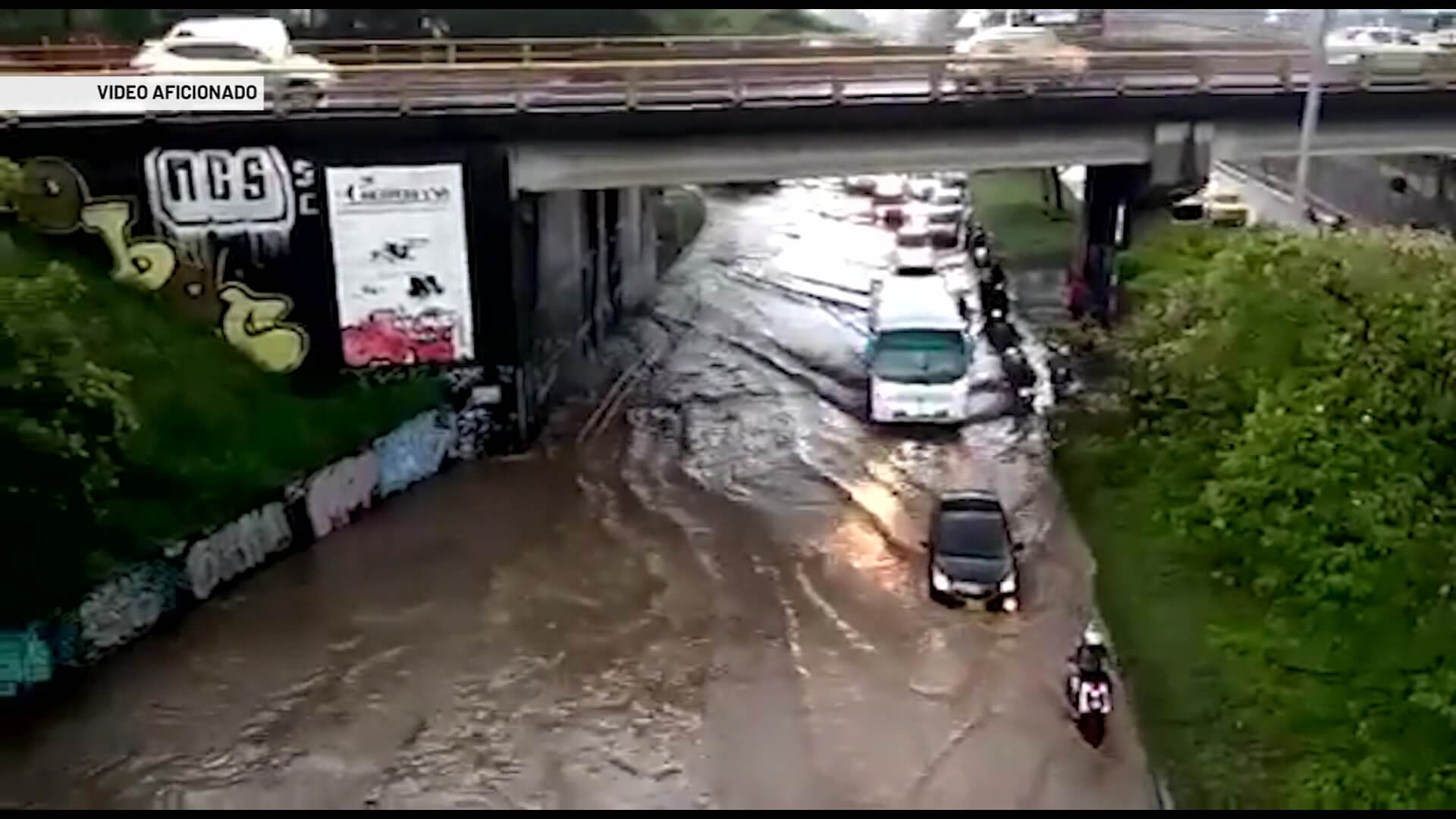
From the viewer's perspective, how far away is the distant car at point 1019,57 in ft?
98.6

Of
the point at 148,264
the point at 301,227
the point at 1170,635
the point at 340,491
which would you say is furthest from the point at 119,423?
the point at 1170,635

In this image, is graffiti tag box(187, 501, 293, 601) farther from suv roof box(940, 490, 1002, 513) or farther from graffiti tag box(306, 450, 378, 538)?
suv roof box(940, 490, 1002, 513)

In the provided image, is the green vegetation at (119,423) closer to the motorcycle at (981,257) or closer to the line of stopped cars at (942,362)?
the line of stopped cars at (942,362)

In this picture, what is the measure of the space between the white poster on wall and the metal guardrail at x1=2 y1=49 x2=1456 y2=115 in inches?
54.3

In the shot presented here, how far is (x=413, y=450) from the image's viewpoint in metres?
26.7

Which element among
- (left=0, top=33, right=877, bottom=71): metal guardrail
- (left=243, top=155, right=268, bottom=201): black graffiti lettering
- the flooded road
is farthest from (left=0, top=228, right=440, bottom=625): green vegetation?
(left=0, top=33, right=877, bottom=71): metal guardrail

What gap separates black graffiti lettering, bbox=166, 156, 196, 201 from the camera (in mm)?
25828

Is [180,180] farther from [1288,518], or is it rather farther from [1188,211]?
[1188,211]

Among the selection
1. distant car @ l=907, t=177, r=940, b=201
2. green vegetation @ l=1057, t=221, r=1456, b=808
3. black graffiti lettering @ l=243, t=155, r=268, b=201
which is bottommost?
distant car @ l=907, t=177, r=940, b=201

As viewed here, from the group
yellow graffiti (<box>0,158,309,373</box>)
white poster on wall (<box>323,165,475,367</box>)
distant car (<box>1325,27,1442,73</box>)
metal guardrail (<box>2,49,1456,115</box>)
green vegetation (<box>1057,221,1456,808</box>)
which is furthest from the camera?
distant car (<box>1325,27,1442,73</box>)

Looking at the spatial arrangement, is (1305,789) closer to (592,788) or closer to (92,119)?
(592,788)

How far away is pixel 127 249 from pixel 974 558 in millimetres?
15262

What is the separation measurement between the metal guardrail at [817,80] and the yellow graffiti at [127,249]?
8.15ft

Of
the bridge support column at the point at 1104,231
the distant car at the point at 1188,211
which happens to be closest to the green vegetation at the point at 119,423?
the bridge support column at the point at 1104,231
